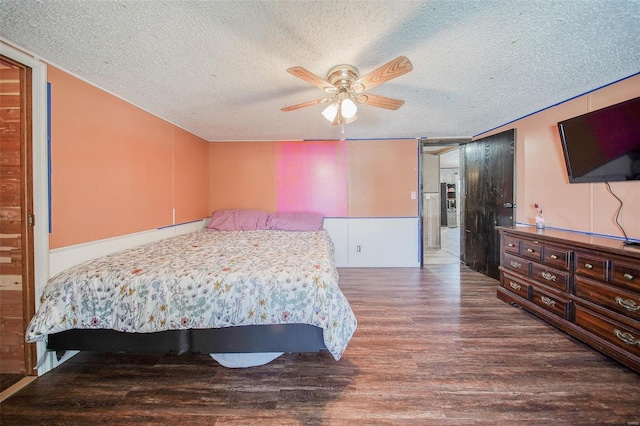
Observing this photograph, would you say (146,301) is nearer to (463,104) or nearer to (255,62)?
(255,62)

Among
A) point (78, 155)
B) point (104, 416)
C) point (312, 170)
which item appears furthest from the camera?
point (312, 170)

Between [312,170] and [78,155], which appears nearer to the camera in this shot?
[78,155]

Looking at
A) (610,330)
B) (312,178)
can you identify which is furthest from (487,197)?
(312,178)

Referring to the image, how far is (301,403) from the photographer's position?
4.48ft

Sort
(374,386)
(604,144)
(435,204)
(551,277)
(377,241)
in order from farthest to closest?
(435,204), (377,241), (551,277), (604,144), (374,386)

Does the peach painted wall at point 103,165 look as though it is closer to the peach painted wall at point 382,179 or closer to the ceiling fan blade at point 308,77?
the ceiling fan blade at point 308,77

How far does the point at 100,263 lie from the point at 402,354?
93.4 inches

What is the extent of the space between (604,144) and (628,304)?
1257 millimetres

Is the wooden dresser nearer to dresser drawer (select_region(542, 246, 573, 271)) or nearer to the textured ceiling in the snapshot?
dresser drawer (select_region(542, 246, 573, 271))

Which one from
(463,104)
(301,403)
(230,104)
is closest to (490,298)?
(463,104)

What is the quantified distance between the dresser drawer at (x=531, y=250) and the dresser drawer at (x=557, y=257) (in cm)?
5

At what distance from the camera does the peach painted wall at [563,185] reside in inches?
75.4

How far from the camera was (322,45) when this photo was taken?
1.51 m

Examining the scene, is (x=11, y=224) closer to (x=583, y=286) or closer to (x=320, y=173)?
(x=320, y=173)
